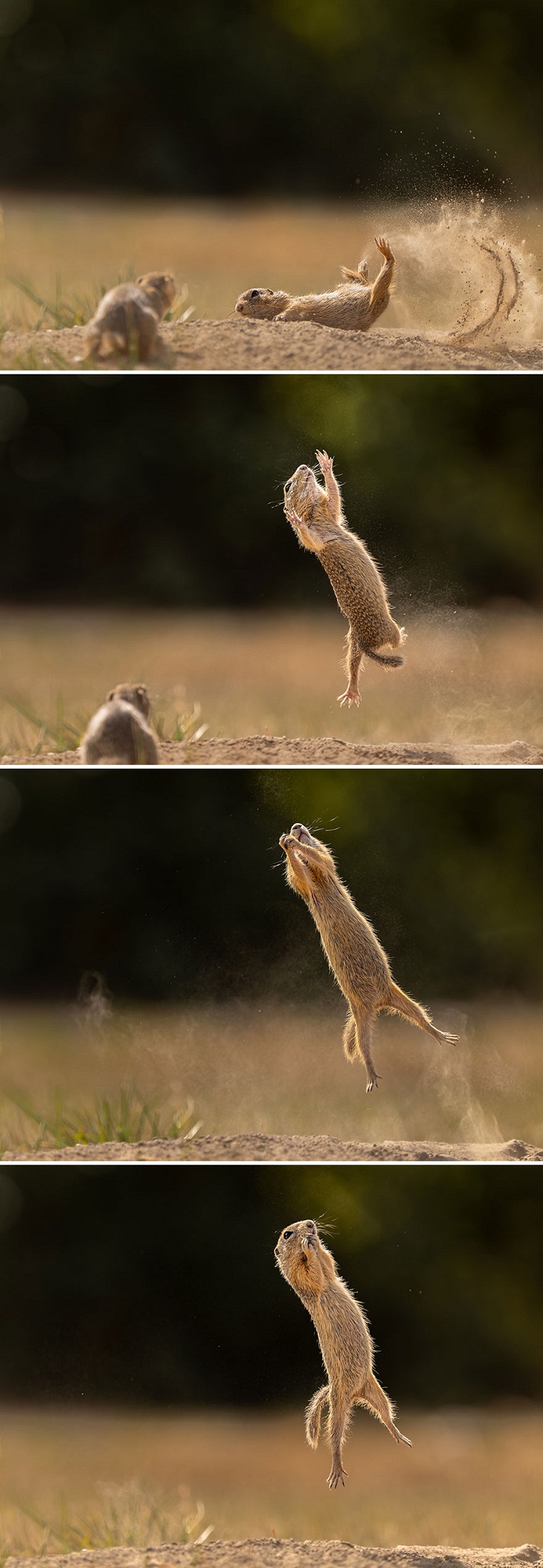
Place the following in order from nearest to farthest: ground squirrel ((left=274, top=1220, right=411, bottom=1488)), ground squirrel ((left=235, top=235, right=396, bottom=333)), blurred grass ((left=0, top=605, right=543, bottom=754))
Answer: ground squirrel ((left=274, top=1220, right=411, bottom=1488))
blurred grass ((left=0, top=605, right=543, bottom=754))
ground squirrel ((left=235, top=235, right=396, bottom=333))

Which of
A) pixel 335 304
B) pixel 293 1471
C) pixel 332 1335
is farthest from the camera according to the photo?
pixel 335 304

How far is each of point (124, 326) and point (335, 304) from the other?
569 mm

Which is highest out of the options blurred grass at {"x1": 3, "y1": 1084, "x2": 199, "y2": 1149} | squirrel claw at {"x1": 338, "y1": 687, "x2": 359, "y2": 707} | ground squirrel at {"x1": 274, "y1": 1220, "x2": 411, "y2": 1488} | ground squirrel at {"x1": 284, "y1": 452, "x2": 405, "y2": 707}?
ground squirrel at {"x1": 284, "y1": 452, "x2": 405, "y2": 707}

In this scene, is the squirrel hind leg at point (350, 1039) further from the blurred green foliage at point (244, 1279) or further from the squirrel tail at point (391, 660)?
the squirrel tail at point (391, 660)

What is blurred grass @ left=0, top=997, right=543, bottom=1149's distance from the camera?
9.39 feet

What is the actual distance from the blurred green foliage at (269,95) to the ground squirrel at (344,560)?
0.88 meters

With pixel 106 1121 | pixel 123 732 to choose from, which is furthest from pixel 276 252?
pixel 106 1121

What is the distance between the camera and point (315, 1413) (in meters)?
2.84

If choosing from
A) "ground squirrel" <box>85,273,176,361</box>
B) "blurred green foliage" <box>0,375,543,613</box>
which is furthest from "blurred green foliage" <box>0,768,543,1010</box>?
"ground squirrel" <box>85,273,176,361</box>

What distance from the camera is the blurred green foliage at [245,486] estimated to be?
2895 millimetres

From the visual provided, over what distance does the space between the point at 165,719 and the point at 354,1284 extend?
1548mm

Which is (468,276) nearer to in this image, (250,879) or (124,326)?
(124,326)

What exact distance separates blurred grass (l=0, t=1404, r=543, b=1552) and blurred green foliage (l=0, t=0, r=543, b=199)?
329 centimetres

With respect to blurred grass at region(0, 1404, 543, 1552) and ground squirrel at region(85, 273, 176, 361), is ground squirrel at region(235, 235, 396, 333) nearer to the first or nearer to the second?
ground squirrel at region(85, 273, 176, 361)
